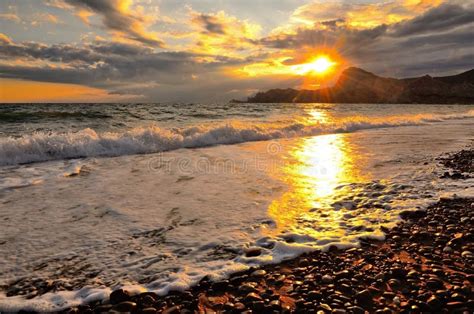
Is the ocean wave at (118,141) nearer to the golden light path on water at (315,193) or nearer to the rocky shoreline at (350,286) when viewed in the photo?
the golden light path on water at (315,193)

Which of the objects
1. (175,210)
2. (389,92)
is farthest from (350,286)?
(389,92)

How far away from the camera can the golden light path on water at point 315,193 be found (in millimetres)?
5211

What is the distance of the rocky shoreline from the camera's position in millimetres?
3160

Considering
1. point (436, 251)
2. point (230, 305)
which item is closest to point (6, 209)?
point (230, 305)

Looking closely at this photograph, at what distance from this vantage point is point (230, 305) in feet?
10.6

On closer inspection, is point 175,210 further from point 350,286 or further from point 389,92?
point 389,92

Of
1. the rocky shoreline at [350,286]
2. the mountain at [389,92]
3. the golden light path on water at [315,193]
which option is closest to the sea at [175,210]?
the golden light path on water at [315,193]

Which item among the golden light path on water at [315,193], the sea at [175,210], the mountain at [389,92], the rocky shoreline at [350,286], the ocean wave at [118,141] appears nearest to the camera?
the rocky shoreline at [350,286]

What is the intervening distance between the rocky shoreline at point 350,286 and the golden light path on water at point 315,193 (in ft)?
2.76

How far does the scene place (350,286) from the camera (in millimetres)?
3475

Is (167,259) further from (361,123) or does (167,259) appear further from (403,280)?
(361,123)

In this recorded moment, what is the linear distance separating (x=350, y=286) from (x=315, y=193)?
370cm

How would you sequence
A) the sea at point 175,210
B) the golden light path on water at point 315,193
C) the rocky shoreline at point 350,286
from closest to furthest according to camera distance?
the rocky shoreline at point 350,286, the sea at point 175,210, the golden light path on water at point 315,193

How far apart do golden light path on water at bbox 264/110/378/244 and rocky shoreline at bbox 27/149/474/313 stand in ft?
2.76
